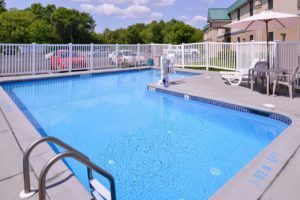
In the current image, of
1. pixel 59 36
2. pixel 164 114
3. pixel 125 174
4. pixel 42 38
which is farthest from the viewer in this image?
pixel 59 36

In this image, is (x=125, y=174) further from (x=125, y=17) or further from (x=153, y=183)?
(x=125, y=17)

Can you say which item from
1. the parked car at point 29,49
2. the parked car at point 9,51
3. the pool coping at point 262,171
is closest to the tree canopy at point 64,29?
the parked car at point 29,49

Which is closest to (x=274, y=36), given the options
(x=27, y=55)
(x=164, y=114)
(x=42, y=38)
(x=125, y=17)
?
(x=164, y=114)

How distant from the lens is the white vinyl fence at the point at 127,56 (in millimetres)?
8766

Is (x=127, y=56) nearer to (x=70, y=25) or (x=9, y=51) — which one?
(x=9, y=51)

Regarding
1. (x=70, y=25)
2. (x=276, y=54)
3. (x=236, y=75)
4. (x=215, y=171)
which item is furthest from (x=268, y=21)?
(x=70, y=25)

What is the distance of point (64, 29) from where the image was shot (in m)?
53.0

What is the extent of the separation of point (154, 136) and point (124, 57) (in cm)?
1158

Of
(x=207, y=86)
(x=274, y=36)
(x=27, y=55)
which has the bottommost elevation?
(x=207, y=86)

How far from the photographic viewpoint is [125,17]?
70.2m

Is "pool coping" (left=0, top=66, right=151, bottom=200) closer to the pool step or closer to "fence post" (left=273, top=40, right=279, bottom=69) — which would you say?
the pool step

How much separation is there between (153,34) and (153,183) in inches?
2594

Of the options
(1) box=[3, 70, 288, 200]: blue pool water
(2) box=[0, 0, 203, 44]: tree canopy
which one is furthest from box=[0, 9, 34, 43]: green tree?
(1) box=[3, 70, 288, 200]: blue pool water

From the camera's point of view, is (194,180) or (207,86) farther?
(207,86)
